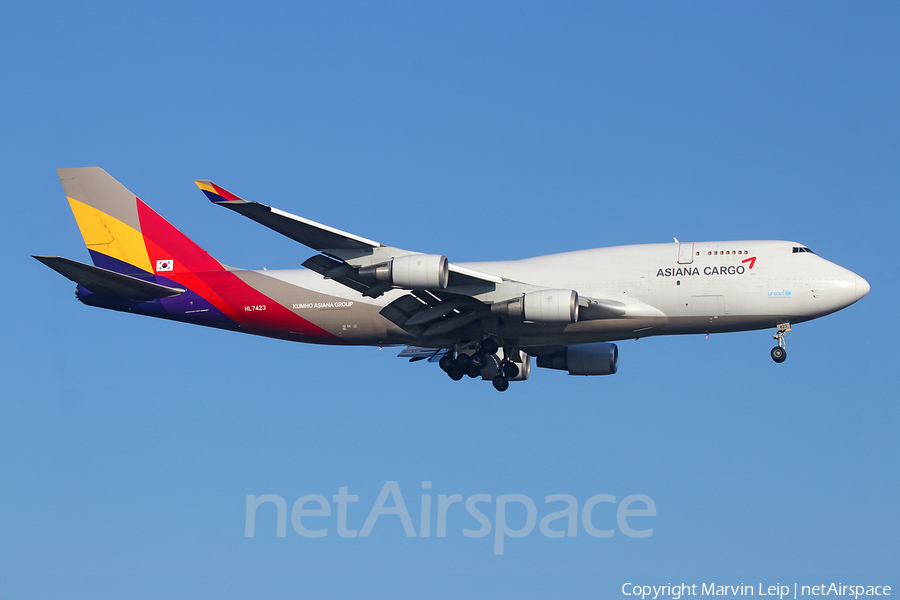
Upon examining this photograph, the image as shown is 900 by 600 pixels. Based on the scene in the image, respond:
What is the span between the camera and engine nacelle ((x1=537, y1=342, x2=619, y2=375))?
3753cm

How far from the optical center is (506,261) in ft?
117

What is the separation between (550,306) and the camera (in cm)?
3094

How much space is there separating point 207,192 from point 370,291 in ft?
20.8

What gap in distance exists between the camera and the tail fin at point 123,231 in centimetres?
3750

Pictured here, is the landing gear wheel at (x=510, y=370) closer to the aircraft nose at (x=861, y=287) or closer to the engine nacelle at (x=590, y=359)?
the engine nacelle at (x=590, y=359)

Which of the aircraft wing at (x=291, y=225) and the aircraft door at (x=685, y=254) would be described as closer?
the aircraft wing at (x=291, y=225)

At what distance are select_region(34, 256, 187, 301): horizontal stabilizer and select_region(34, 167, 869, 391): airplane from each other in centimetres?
7

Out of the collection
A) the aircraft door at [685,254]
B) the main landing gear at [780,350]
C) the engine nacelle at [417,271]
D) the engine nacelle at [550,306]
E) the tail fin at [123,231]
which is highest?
the tail fin at [123,231]

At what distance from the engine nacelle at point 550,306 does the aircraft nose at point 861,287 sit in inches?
387

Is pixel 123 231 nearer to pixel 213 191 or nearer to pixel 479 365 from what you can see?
pixel 213 191

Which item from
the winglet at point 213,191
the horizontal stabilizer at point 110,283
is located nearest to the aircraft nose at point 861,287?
the winglet at point 213,191

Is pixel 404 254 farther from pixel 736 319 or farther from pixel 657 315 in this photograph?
pixel 736 319

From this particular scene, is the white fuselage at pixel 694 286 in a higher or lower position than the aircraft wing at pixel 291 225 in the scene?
lower

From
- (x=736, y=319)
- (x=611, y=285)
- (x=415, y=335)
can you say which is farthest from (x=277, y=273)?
(x=736, y=319)
